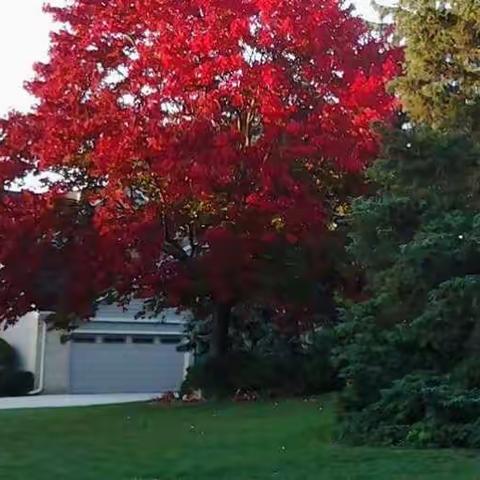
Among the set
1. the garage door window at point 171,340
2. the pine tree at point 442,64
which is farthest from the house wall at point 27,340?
the pine tree at point 442,64

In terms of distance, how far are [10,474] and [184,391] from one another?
→ 1305cm

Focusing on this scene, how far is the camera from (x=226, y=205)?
756 inches

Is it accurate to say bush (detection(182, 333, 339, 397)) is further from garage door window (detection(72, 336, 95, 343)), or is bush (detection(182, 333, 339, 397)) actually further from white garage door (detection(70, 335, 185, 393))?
garage door window (detection(72, 336, 95, 343))

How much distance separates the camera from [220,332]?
2281 cm

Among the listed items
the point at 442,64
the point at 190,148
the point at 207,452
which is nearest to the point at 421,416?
the point at 207,452

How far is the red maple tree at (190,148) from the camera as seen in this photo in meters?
19.0

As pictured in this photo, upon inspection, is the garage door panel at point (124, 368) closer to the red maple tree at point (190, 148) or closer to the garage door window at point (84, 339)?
the garage door window at point (84, 339)

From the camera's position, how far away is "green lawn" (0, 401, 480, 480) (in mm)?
9641

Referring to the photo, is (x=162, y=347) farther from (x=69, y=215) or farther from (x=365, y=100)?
(x=365, y=100)

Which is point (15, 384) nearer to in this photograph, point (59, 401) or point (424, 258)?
point (59, 401)

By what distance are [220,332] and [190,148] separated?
18.4ft

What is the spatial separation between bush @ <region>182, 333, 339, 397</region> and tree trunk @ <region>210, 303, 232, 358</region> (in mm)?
233

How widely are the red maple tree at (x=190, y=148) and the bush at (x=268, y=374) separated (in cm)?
182

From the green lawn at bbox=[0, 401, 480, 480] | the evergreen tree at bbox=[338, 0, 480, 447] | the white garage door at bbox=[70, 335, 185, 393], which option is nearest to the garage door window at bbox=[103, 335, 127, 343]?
the white garage door at bbox=[70, 335, 185, 393]
